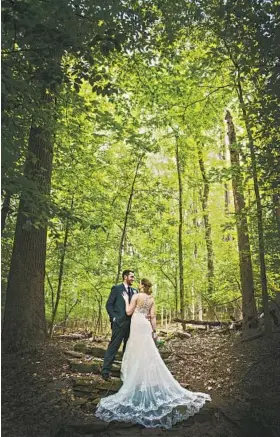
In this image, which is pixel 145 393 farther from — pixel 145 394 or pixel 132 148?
pixel 132 148

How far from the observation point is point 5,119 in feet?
11.8

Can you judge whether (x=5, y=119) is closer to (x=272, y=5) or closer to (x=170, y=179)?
(x=272, y=5)

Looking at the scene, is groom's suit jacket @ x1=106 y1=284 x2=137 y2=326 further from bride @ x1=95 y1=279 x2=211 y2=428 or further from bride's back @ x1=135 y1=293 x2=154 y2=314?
bride's back @ x1=135 y1=293 x2=154 y2=314

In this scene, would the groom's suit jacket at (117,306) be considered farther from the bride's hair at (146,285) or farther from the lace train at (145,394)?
the bride's hair at (146,285)

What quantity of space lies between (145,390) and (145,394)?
0.16 ft

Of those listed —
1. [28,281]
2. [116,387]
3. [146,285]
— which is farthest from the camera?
[28,281]

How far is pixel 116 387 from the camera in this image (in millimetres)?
5051

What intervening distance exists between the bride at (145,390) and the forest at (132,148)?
0.75 meters

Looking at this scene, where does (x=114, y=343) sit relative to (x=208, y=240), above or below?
below

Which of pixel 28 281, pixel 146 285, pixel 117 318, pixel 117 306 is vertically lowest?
pixel 117 318

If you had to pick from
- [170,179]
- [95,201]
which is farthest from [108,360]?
[170,179]

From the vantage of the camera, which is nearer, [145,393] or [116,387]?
[145,393]

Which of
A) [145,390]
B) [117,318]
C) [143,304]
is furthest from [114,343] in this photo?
[145,390]

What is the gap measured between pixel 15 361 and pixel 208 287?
258 inches
